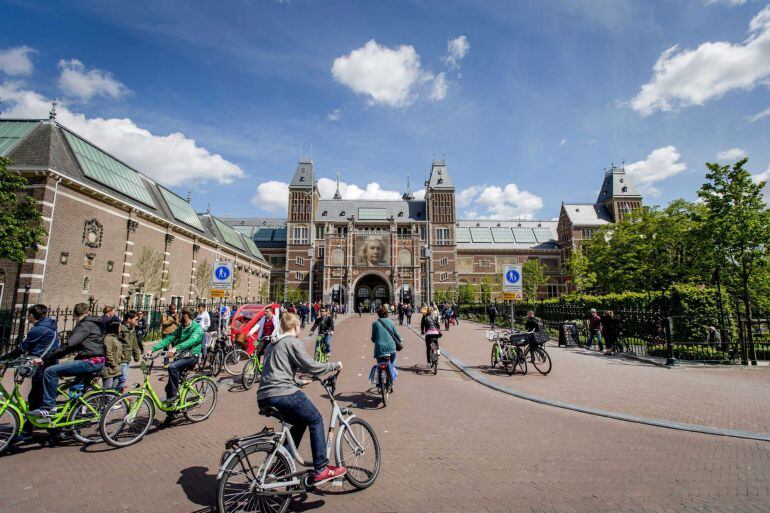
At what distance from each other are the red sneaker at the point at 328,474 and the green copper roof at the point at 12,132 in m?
24.1

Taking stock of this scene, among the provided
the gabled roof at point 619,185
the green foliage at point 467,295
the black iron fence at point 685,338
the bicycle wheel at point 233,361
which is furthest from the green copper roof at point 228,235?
the gabled roof at point 619,185

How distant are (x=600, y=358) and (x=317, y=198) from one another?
60.2 meters

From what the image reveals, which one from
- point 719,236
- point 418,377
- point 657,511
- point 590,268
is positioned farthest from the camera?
point 590,268

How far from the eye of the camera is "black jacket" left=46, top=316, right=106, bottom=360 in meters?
5.32

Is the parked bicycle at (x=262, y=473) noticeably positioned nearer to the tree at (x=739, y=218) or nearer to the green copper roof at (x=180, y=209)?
the tree at (x=739, y=218)

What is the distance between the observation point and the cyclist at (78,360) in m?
5.07

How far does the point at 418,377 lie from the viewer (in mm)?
9656

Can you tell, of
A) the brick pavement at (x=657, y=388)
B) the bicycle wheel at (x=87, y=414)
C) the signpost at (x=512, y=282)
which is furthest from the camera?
the signpost at (x=512, y=282)

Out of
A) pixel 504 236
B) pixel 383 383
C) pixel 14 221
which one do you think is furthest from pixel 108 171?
pixel 504 236

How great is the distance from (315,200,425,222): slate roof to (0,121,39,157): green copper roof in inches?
1832

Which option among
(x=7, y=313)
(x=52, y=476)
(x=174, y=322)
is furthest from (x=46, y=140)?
(x=52, y=476)

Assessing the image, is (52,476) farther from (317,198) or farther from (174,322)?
(317,198)

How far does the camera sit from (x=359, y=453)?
3.94m

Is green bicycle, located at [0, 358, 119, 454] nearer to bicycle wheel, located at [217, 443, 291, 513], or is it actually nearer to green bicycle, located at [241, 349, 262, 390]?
green bicycle, located at [241, 349, 262, 390]
